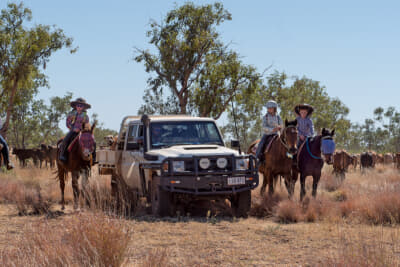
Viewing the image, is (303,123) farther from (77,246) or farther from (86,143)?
(77,246)

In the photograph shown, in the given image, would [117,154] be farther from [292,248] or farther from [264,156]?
[292,248]

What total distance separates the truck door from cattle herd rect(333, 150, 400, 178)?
1136 cm

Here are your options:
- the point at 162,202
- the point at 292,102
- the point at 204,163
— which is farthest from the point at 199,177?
the point at 292,102

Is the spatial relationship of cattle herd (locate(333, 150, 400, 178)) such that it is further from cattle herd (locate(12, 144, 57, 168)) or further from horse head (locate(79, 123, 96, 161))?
cattle herd (locate(12, 144, 57, 168))

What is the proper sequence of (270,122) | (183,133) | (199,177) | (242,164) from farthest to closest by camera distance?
(270,122) < (183,133) < (242,164) < (199,177)

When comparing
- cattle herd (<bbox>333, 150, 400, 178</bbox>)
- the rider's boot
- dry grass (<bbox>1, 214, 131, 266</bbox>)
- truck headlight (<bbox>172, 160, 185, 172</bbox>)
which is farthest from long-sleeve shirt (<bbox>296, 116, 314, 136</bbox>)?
cattle herd (<bbox>333, 150, 400, 178</bbox>)

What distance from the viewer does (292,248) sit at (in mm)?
7527

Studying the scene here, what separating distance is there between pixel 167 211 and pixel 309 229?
2.94m

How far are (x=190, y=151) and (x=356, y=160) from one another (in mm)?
30565

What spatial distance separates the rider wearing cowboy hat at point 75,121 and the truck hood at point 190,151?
8.47 ft

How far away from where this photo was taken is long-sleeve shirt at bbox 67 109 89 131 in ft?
41.7

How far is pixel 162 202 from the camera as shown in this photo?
10.4m

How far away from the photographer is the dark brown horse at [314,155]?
12.5 metres

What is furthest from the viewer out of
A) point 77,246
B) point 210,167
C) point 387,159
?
point 387,159
